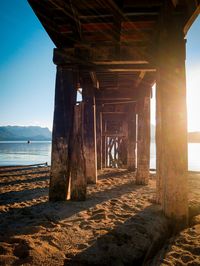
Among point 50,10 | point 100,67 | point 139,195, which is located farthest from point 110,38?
point 139,195

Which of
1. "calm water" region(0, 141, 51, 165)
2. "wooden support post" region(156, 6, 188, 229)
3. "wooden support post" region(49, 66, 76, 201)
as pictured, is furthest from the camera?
"calm water" region(0, 141, 51, 165)

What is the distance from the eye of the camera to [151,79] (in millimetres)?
7031

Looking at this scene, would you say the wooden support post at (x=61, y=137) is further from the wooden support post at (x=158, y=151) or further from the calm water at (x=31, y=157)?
the calm water at (x=31, y=157)

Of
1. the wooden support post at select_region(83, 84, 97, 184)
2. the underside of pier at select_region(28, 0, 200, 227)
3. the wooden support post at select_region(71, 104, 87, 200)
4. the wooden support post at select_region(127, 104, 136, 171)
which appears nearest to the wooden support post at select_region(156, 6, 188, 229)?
the underside of pier at select_region(28, 0, 200, 227)

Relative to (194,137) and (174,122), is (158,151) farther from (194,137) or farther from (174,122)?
(194,137)

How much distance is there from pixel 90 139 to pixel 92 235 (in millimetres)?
4501

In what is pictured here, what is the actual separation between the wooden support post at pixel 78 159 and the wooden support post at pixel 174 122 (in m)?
1.76

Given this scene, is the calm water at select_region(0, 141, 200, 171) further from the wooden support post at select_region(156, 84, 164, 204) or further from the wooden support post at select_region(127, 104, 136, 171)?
the wooden support post at select_region(156, 84, 164, 204)

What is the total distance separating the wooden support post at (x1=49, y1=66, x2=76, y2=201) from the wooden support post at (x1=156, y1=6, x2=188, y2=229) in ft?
6.48

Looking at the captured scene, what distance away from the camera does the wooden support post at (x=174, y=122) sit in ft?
11.1

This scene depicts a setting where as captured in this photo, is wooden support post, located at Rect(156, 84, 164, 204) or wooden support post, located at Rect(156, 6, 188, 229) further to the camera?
wooden support post, located at Rect(156, 84, 164, 204)

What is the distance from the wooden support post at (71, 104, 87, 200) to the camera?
450 centimetres

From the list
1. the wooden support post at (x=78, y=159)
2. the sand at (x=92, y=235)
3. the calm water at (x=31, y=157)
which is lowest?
the calm water at (x=31, y=157)

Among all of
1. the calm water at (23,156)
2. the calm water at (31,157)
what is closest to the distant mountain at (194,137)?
the calm water at (31,157)
